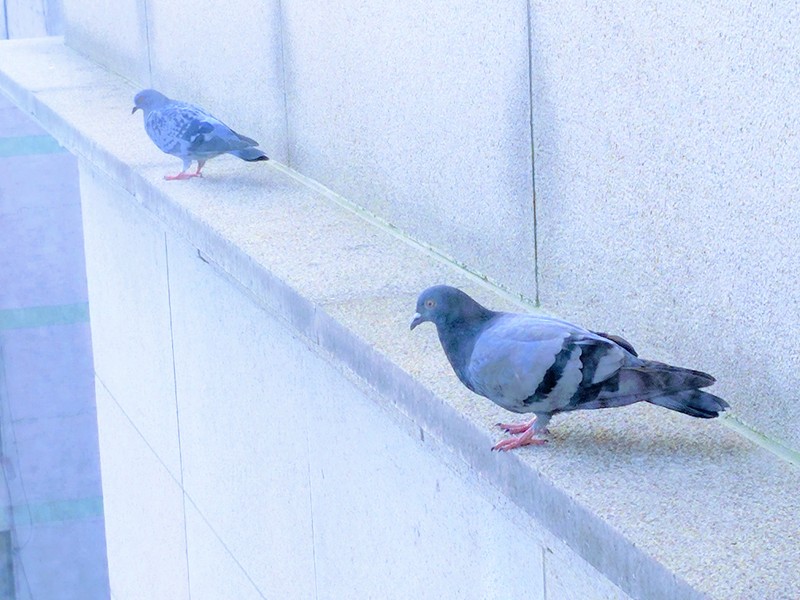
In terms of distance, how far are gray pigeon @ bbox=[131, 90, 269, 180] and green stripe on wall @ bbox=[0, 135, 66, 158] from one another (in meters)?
9.37

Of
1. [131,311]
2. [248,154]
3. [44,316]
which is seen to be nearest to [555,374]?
[248,154]

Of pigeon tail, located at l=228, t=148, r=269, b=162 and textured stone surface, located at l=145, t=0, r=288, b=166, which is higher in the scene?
textured stone surface, located at l=145, t=0, r=288, b=166

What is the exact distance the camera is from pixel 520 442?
96.7 inches

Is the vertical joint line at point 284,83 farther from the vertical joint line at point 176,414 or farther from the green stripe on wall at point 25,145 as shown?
the green stripe on wall at point 25,145

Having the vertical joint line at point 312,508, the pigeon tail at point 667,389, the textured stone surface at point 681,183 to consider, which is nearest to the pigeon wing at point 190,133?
the vertical joint line at point 312,508

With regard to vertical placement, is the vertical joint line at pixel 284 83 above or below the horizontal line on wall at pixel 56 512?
above

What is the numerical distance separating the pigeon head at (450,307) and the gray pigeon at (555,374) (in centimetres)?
4

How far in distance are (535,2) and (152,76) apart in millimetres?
4283

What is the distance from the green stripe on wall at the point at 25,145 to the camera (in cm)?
1395

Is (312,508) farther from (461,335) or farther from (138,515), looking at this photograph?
(138,515)

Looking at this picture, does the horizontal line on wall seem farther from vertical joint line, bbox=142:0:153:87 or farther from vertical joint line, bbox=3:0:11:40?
vertical joint line, bbox=142:0:153:87

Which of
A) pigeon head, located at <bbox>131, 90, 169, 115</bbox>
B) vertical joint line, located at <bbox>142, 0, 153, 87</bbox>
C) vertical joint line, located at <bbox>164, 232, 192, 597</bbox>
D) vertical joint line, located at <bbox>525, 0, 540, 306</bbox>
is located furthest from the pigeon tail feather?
vertical joint line, located at <bbox>142, 0, 153, 87</bbox>

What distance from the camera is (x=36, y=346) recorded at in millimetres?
14156

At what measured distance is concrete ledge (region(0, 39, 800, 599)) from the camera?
204 centimetres
